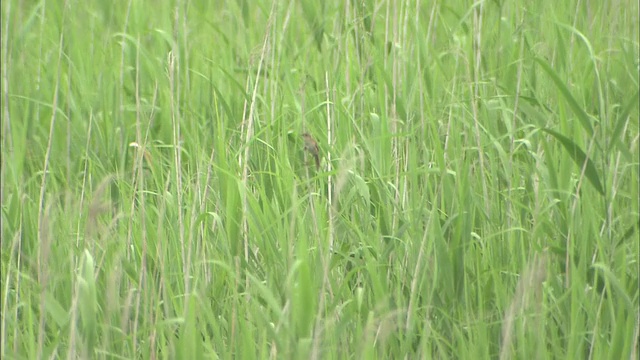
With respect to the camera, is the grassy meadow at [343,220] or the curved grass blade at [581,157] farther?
the curved grass blade at [581,157]

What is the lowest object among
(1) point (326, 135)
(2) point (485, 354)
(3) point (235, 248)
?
(2) point (485, 354)

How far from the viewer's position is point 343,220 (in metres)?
1.93

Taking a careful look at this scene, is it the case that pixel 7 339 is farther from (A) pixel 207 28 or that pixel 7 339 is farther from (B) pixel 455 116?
(A) pixel 207 28

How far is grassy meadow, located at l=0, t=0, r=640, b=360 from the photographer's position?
5.37ft

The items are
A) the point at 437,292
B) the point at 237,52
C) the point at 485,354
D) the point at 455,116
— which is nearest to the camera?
the point at 485,354

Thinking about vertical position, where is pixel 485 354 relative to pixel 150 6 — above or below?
below

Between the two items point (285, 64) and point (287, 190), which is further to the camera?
point (285, 64)

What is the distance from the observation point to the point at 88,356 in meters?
1.53

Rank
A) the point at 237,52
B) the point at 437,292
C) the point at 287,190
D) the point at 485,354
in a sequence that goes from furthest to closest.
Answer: the point at 237,52 → the point at 287,190 → the point at 437,292 → the point at 485,354

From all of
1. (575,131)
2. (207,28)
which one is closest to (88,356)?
(575,131)

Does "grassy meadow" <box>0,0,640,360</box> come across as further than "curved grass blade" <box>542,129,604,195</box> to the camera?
No

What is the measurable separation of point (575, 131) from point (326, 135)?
58 centimetres

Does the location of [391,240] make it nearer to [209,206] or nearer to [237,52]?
[209,206]

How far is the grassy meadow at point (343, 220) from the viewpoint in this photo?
164 centimetres
